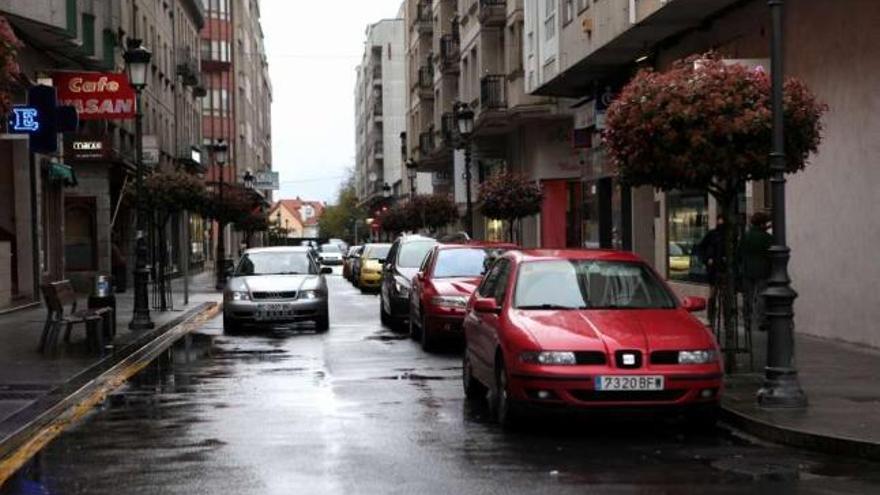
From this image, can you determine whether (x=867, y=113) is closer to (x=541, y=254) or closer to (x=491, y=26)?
(x=541, y=254)

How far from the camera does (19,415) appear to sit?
31.9ft

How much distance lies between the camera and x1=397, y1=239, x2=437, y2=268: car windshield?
2092 cm

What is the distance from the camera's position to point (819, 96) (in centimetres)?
1529

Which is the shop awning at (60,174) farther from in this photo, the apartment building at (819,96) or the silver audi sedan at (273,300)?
the apartment building at (819,96)

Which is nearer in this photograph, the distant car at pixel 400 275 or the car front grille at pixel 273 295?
the car front grille at pixel 273 295

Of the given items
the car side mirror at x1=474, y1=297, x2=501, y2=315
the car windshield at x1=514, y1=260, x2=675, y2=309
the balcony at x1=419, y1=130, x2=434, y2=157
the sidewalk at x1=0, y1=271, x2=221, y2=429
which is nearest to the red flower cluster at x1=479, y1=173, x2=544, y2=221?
the sidewalk at x1=0, y1=271, x2=221, y2=429

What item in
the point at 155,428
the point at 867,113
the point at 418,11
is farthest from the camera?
the point at 418,11

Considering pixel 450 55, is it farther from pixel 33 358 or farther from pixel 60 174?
pixel 33 358

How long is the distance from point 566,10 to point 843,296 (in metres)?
11.6

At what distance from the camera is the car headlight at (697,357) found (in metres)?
8.57

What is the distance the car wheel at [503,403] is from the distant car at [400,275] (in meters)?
9.88

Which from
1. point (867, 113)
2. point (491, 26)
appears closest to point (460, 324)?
point (867, 113)

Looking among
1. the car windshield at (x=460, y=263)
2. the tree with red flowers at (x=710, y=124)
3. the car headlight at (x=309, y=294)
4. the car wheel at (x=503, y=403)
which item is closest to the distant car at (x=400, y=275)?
the car headlight at (x=309, y=294)

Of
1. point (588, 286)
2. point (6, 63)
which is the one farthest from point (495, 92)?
point (6, 63)
